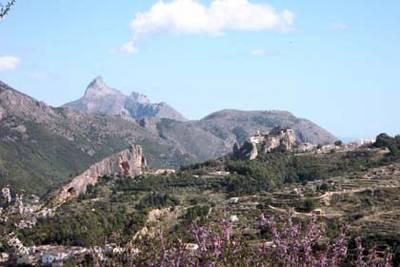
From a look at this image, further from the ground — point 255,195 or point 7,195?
point 7,195

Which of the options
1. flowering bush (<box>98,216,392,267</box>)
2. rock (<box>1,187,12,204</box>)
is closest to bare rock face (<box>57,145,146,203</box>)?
rock (<box>1,187,12,204</box>)

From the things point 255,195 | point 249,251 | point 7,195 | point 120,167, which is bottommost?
point 255,195

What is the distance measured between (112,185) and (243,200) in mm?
48671

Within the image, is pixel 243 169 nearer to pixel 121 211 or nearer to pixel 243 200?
pixel 243 200

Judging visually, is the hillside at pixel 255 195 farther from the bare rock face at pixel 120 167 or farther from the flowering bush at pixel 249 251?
the flowering bush at pixel 249 251

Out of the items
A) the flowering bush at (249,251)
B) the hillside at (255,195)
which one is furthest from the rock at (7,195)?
the hillside at (255,195)

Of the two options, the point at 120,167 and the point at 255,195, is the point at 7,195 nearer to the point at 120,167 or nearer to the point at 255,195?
the point at 255,195

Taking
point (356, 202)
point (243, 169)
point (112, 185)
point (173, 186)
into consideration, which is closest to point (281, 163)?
point (243, 169)

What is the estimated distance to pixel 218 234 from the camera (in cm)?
1085

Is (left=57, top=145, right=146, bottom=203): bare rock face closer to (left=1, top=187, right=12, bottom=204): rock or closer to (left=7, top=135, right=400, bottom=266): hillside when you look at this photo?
(left=7, top=135, right=400, bottom=266): hillside

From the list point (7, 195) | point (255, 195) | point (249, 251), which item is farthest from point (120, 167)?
point (249, 251)

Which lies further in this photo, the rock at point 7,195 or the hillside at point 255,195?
the hillside at point 255,195

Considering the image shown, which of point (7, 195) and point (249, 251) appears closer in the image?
point (249, 251)

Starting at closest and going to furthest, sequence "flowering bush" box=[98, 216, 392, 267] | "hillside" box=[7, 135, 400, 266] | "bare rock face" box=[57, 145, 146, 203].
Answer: "flowering bush" box=[98, 216, 392, 267] → "hillside" box=[7, 135, 400, 266] → "bare rock face" box=[57, 145, 146, 203]
